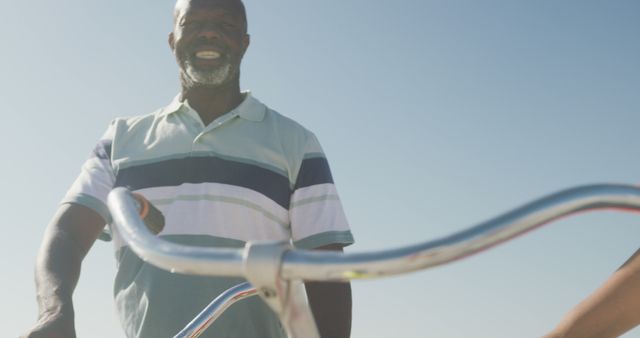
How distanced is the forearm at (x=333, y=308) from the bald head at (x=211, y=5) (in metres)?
1.55

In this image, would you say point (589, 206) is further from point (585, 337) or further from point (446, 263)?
point (585, 337)

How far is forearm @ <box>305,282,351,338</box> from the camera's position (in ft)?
10.7

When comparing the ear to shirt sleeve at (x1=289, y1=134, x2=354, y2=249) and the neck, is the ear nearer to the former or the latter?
the neck

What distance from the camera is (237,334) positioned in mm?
3365

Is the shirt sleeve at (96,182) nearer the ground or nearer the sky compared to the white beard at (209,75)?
nearer the ground

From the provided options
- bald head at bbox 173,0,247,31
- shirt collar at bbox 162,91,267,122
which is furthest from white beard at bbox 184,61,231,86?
bald head at bbox 173,0,247,31

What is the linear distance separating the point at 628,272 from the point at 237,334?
1.85 m

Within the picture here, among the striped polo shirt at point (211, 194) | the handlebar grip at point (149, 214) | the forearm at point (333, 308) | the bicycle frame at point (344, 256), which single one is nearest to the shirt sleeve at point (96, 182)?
the striped polo shirt at point (211, 194)

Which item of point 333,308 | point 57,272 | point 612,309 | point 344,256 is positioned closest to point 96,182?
point 57,272

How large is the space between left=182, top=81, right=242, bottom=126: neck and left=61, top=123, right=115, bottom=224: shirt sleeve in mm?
456

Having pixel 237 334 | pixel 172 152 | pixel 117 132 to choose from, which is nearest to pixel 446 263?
pixel 237 334

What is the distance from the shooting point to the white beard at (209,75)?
13.0 ft

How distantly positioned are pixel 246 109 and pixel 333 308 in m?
1.19

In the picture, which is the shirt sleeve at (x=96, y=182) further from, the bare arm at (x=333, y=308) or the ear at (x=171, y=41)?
the bare arm at (x=333, y=308)
